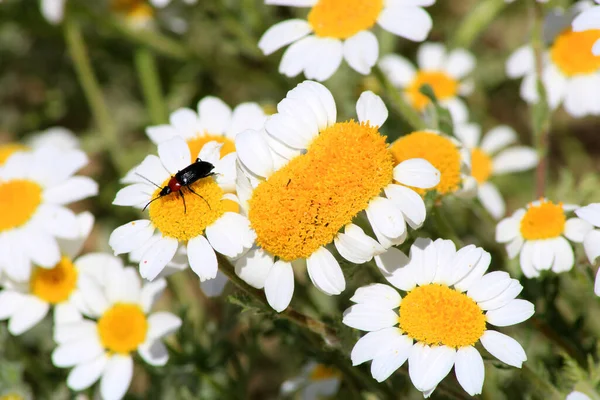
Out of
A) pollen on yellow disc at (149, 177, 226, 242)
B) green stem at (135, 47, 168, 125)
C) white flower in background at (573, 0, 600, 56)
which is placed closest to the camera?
pollen on yellow disc at (149, 177, 226, 242)

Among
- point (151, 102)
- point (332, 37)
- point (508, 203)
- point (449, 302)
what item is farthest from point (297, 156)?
point (508, 203)

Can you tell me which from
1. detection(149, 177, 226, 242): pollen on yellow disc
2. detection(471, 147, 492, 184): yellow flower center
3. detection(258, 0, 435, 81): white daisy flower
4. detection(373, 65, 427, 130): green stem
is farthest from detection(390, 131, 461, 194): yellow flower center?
detection(471, 147, 492, 184): yellow flower center

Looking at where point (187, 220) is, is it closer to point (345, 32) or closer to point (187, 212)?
point (187, 212)

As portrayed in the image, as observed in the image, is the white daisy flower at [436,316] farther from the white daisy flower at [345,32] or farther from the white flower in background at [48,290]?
the white flower in background at [48,290]

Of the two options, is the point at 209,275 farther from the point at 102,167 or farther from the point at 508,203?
the point at 102,167

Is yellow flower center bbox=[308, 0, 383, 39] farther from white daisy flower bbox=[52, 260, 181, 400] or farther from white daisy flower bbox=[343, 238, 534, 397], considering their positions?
white daisy flower bbox=[52, 260, 181, 400]

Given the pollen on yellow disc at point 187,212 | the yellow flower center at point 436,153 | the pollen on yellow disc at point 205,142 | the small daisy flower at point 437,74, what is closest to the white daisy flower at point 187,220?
the pollen on yellow disc at point 187,212

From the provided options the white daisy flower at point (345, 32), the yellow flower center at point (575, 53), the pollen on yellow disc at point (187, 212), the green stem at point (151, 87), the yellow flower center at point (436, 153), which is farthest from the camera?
the green stem at point (151, 87)
